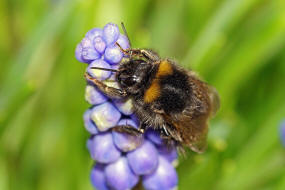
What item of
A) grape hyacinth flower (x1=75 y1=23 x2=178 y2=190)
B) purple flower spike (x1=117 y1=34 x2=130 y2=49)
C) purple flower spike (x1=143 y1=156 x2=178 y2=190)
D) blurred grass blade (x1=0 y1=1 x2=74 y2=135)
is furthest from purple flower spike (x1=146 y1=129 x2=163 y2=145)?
blurred grass blade (x1=0 y1=1 x2=74 y2=135)

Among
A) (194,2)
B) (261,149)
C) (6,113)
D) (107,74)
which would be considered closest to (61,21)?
(6,113)

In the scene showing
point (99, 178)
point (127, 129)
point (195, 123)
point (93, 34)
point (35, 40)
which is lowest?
point (99, 178)

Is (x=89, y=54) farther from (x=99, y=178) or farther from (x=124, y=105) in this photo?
(x=99, y=178)

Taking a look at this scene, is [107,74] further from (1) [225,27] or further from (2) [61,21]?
(1) [225,27]

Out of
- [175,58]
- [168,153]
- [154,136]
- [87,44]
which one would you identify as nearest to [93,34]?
[87,44]

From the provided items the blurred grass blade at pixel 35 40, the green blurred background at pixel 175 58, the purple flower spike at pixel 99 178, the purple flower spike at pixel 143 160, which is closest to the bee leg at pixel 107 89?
the purple flower spike at pixel 143 160
